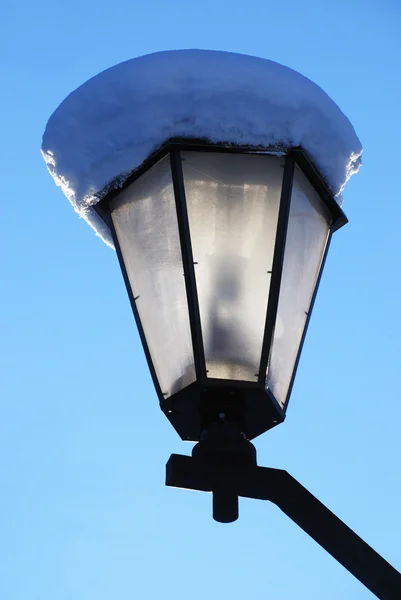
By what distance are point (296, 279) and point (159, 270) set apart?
35 centimetres

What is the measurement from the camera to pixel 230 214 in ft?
6.40

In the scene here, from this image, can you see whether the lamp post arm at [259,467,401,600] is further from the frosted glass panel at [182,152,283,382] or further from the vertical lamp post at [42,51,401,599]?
the frosted glass panel at [182,152,283,382]

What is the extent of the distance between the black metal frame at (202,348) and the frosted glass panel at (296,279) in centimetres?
3

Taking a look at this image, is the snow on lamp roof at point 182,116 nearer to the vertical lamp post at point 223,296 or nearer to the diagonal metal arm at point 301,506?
the vertical lamp post at point 223,296

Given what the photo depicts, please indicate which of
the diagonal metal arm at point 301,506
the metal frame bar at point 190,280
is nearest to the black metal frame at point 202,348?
the metal frame bar at point 190,280

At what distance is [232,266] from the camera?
1947 mm

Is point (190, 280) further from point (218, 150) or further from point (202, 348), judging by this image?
point (218, 150)

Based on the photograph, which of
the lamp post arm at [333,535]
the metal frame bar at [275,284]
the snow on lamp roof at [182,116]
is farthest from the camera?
the snow on lamp roof at [182,116]

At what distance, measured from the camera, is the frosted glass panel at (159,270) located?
1961mm

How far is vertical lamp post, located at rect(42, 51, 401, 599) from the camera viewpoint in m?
1.90

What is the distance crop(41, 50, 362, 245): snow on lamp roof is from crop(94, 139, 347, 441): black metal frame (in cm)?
3

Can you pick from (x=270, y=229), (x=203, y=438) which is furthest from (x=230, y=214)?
(x=203, y=438)

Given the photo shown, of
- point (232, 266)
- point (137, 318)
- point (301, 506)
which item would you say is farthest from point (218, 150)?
point (301, 506)

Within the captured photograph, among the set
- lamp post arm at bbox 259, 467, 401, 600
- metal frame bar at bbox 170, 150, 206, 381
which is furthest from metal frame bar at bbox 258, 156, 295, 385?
lamp post arm at bbox 259, 467, 401, 600
